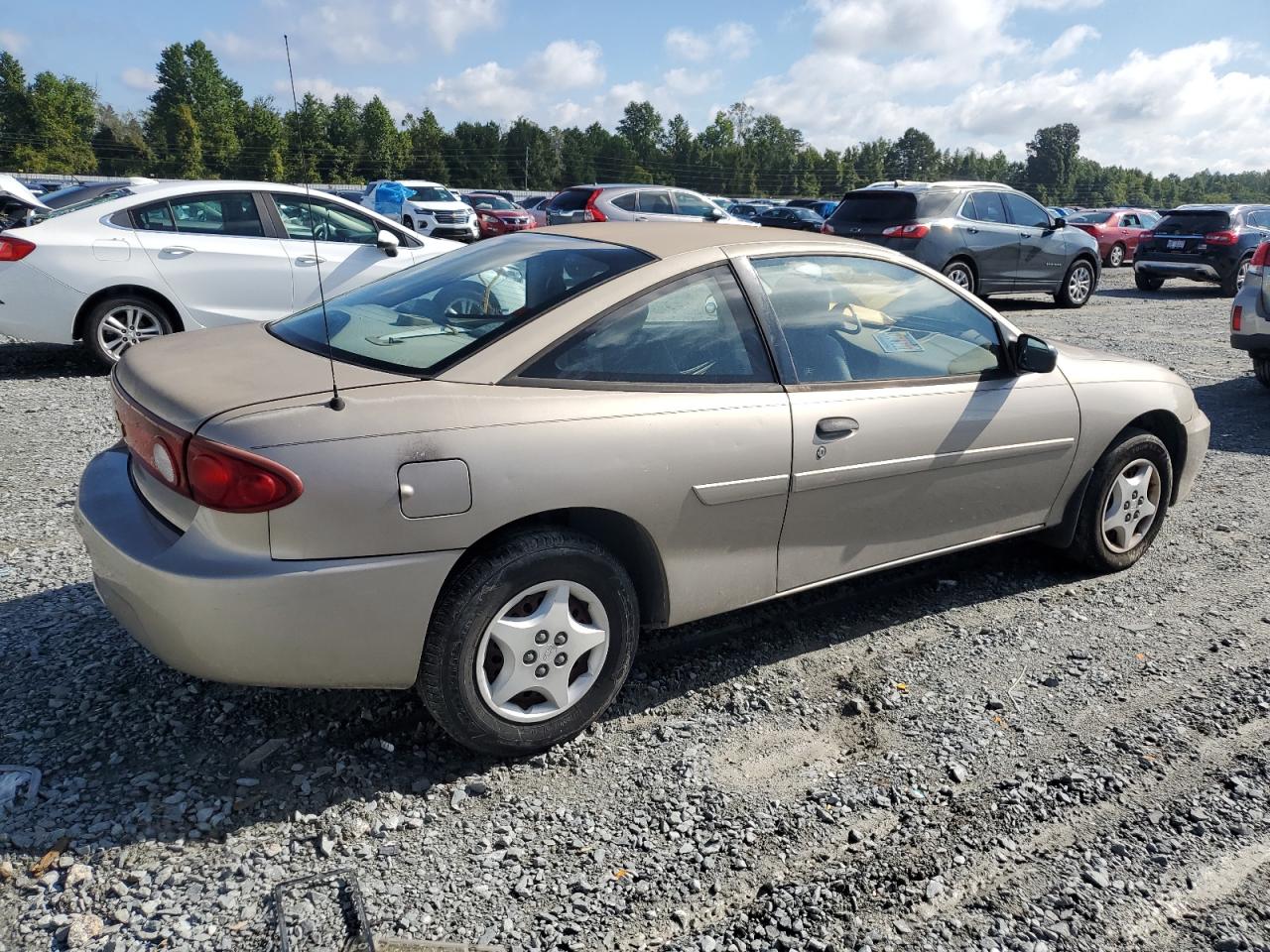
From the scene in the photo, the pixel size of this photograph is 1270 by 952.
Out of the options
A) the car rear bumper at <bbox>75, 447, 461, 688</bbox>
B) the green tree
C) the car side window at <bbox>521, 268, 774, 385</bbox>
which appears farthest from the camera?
the green tree

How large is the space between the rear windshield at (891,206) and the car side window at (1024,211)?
1.27 meters

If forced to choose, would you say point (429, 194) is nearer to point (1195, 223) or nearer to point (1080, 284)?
point (1080, 284)

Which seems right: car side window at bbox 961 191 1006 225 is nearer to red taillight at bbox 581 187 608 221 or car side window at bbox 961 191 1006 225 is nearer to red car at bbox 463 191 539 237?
red taillight at bbox 581 187 608 221

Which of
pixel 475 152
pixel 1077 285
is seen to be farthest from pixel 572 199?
pixel 475 152

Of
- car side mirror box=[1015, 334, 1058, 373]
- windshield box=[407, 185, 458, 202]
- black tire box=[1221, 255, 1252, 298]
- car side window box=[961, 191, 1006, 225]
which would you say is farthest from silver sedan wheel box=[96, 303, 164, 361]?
windshield box=[407, 185, 458, 202]

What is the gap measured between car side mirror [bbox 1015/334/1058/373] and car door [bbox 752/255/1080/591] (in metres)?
0.07

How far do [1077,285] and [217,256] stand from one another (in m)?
12.7

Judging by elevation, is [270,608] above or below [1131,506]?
above

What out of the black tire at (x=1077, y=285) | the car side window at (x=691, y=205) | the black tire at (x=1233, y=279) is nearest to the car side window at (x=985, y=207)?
the black tire at (x=1077, y=285)

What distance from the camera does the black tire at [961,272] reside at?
13312mm

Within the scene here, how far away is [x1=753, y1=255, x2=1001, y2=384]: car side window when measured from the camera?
3.48m

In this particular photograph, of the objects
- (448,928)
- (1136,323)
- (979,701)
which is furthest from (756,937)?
(1136,323)

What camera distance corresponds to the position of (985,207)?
13.7 metres

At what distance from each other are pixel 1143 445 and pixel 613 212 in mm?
14152
